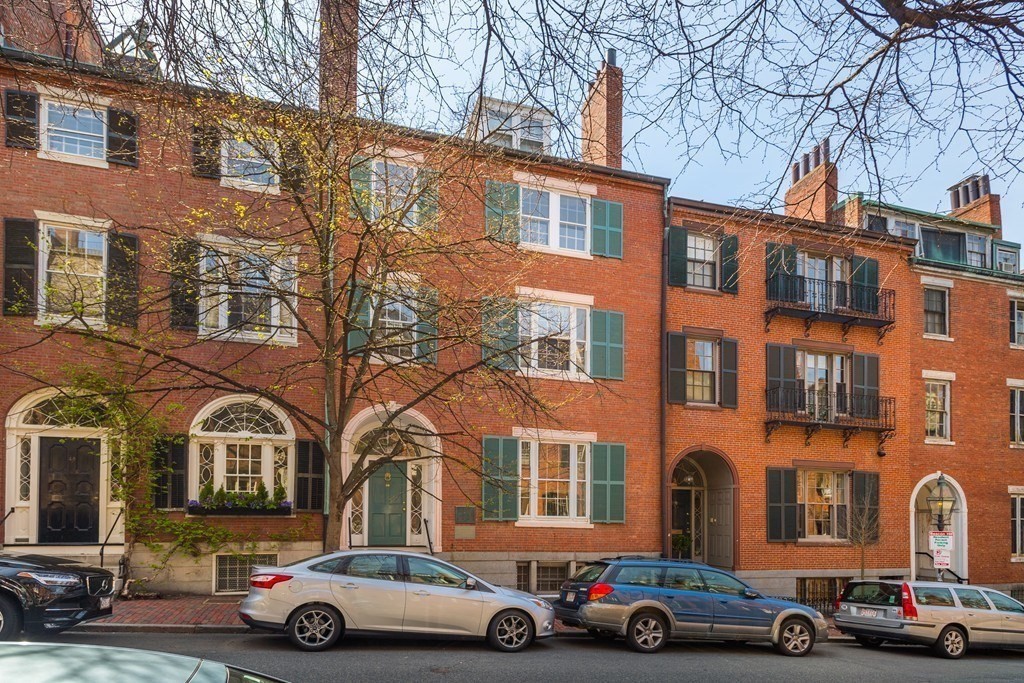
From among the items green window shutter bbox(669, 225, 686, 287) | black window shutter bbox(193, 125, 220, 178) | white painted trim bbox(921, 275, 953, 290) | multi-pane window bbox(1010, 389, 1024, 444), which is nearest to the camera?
black window shutter bbox(193, 125, 220, 178)

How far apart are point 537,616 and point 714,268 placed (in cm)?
1255

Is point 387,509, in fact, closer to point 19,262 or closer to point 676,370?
point 676,370

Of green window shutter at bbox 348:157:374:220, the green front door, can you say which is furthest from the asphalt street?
green window shutter at bbox 348:157:374:220

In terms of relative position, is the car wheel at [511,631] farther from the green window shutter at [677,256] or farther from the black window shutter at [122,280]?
the green window shutter at [677,256]

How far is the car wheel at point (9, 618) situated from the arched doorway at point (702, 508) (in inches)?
617

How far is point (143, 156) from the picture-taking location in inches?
675

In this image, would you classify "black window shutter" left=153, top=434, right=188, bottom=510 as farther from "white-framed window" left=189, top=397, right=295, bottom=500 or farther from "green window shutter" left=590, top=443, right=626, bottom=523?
"green window shutter" left=590, top=443, right=626, bottom=523

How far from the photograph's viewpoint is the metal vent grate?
17.5 meters

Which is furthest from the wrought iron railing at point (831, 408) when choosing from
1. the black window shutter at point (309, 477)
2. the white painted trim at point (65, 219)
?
the white painted trim at point (65, 219)

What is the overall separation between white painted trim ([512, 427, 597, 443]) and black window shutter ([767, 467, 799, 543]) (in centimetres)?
522

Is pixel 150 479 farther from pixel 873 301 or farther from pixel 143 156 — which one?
pixel 873 301

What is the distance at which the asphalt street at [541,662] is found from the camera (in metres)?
10.8

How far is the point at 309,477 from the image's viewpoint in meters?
18.0

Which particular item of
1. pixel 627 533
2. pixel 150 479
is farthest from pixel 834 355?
pixel 150 479
